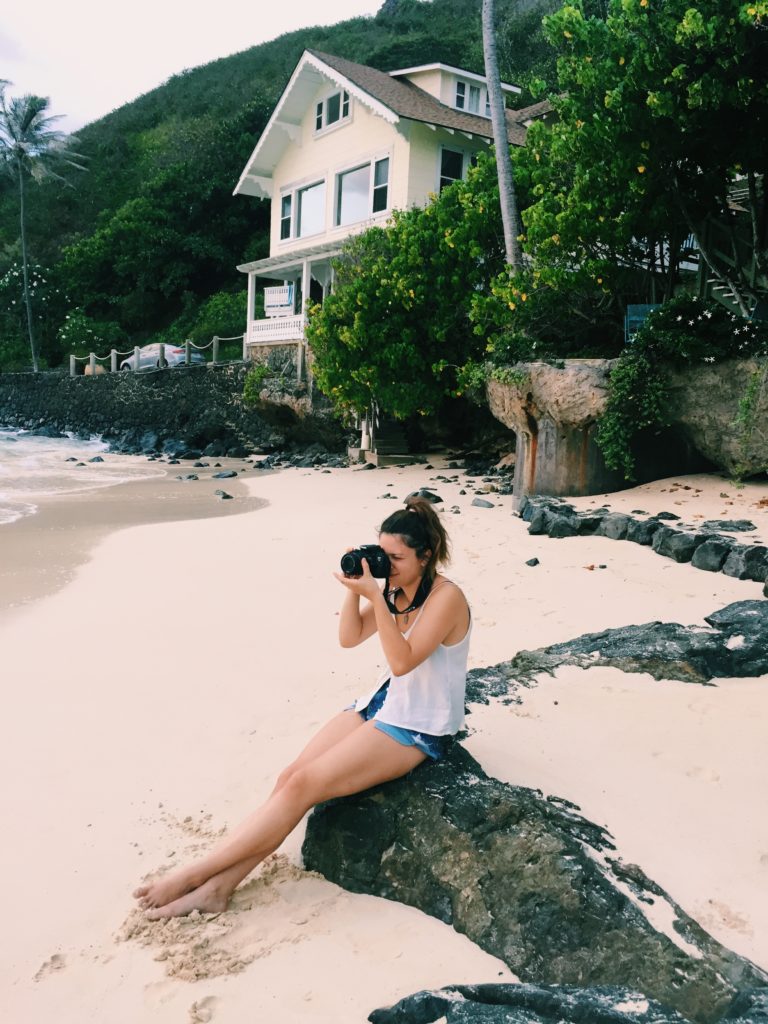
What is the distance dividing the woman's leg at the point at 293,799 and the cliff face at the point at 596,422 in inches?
356

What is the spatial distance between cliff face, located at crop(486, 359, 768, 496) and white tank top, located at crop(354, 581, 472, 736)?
875cm

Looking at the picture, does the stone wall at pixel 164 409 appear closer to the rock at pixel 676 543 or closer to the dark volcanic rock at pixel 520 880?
the rock at pixel 676 543

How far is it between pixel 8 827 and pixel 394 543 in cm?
214

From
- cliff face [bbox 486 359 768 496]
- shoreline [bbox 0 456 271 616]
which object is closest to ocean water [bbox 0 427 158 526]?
shoreline [bbox 0 456 271 616]

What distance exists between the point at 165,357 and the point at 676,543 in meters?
25.3

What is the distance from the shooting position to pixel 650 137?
10.4 meters

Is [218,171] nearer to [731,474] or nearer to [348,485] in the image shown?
[348,485]

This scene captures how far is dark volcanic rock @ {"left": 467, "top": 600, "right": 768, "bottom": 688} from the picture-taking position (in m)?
4.36

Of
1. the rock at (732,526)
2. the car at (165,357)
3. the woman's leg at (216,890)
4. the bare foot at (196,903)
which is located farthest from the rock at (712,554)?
the car at (165,357)

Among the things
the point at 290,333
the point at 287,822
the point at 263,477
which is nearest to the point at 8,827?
the point at 287,822

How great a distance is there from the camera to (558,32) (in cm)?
1049

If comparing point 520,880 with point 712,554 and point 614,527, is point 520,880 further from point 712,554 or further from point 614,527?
point 614,527

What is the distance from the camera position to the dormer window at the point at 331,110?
902 inches

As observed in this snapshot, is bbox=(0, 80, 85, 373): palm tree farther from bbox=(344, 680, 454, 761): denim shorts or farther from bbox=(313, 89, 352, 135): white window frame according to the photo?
bbox=(344, 680, 454, 761): denim shorts
